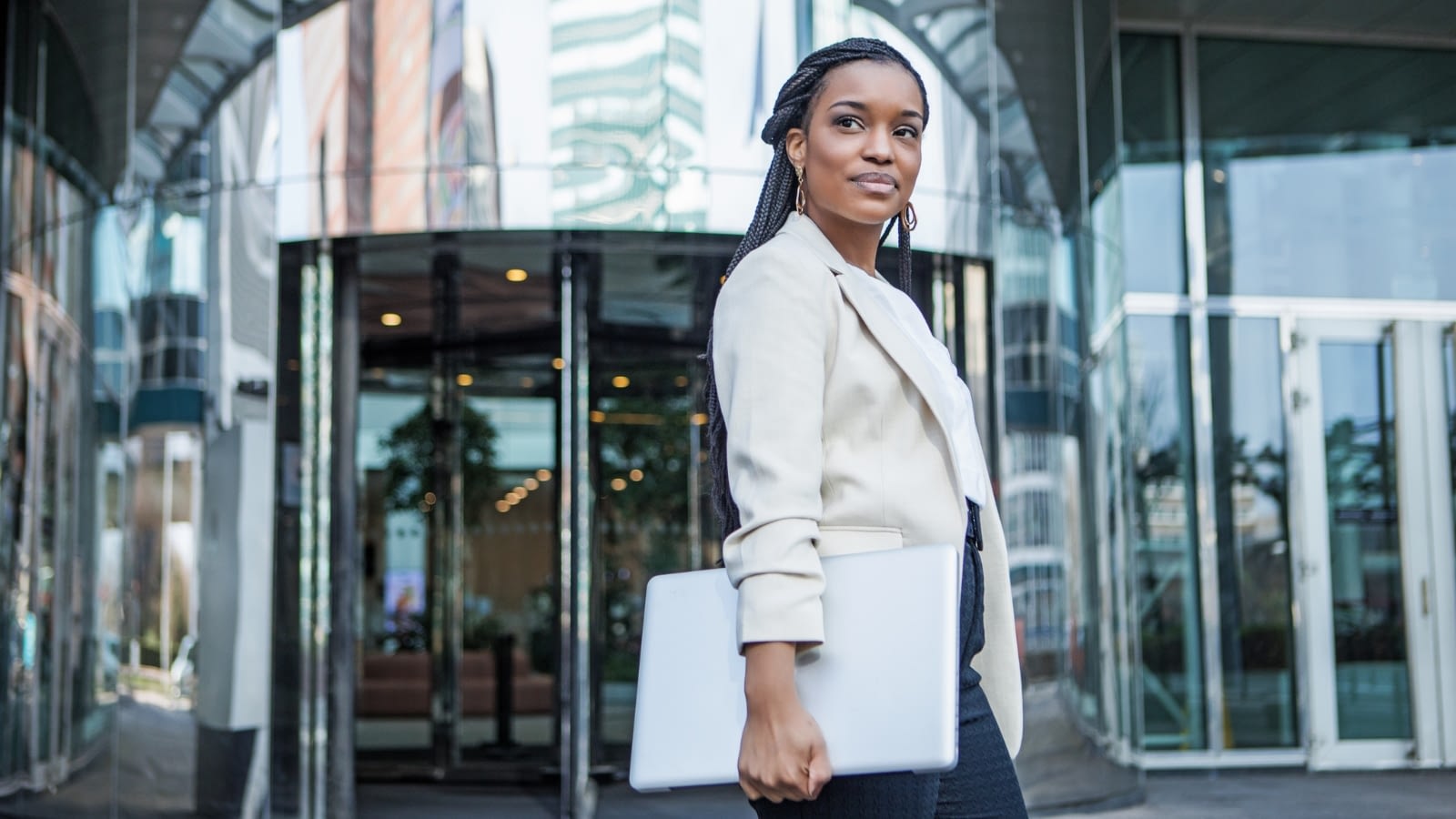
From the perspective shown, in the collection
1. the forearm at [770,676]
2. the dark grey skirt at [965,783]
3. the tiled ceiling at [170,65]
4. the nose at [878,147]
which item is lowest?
the dark grey skirt at [965,783]

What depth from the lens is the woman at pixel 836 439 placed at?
1.54m

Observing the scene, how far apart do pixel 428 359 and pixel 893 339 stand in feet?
24.0

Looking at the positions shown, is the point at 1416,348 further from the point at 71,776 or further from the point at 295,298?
the point at 71,776

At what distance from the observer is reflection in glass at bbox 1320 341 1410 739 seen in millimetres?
9648

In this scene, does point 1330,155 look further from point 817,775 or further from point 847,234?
point 817,775

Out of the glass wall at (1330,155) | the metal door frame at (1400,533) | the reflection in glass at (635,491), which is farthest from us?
the glass wall at (1330,155)

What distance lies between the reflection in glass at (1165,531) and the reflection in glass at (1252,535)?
0.19 meters

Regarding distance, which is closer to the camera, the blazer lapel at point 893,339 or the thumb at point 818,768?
the thumb at point 818,768

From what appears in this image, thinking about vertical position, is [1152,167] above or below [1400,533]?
above

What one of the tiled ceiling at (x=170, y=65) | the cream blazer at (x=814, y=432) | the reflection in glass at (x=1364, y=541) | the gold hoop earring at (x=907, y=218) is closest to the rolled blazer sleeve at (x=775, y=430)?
the cream blazer at (x=814, y=432)

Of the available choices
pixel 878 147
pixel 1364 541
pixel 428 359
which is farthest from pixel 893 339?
pixel 1364 541

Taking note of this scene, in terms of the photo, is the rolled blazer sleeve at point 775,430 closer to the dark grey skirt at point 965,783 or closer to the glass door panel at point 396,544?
the dark grey skirt at point 965,783

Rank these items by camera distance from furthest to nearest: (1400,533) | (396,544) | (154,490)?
(1400,533) < (396,544) < (154,490)

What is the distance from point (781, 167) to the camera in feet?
6.26
